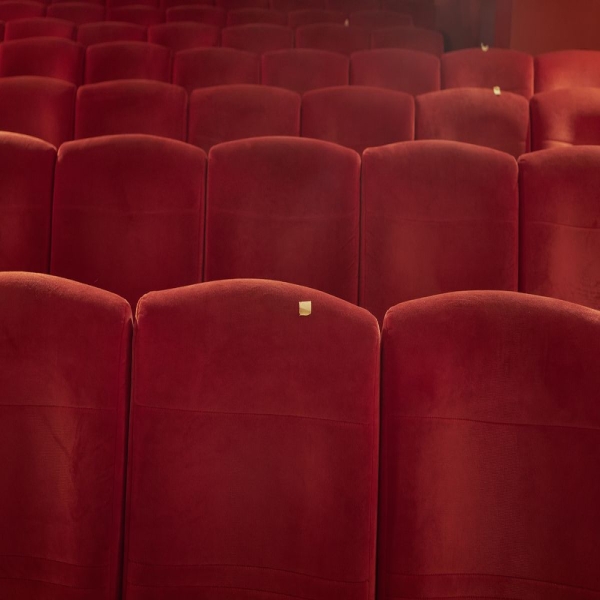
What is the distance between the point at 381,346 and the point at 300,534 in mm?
77

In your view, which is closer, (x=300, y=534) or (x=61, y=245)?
(x=300, y=534)

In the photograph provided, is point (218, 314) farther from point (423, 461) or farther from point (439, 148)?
point (439, 148)

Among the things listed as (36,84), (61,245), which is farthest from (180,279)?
(36,84)

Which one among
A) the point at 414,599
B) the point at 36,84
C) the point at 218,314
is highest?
the point at 36,84

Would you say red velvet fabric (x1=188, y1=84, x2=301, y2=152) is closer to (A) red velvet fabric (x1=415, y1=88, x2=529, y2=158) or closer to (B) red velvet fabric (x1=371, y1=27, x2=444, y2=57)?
(A) red velvet fabric (x1=415, y1=88, x2=529, y2=158)

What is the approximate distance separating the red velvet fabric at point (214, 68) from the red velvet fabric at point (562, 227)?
0.41 meters

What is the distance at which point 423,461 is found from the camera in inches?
9.7

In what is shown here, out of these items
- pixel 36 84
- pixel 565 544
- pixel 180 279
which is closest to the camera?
pixel 565 544

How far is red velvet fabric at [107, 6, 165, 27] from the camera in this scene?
105 cm

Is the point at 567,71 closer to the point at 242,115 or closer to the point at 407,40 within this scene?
the point at 407,40

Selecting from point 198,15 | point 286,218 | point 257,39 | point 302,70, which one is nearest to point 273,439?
point 286,218

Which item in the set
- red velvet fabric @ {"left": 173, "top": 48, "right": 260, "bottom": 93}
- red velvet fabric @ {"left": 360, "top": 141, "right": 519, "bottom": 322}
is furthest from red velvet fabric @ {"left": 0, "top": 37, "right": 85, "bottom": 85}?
red velvet fabric @ {"left": 360, "top": 141, "right": 519, "bottom": 322}

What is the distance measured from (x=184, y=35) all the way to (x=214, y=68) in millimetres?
216

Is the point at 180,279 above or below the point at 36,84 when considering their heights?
below
